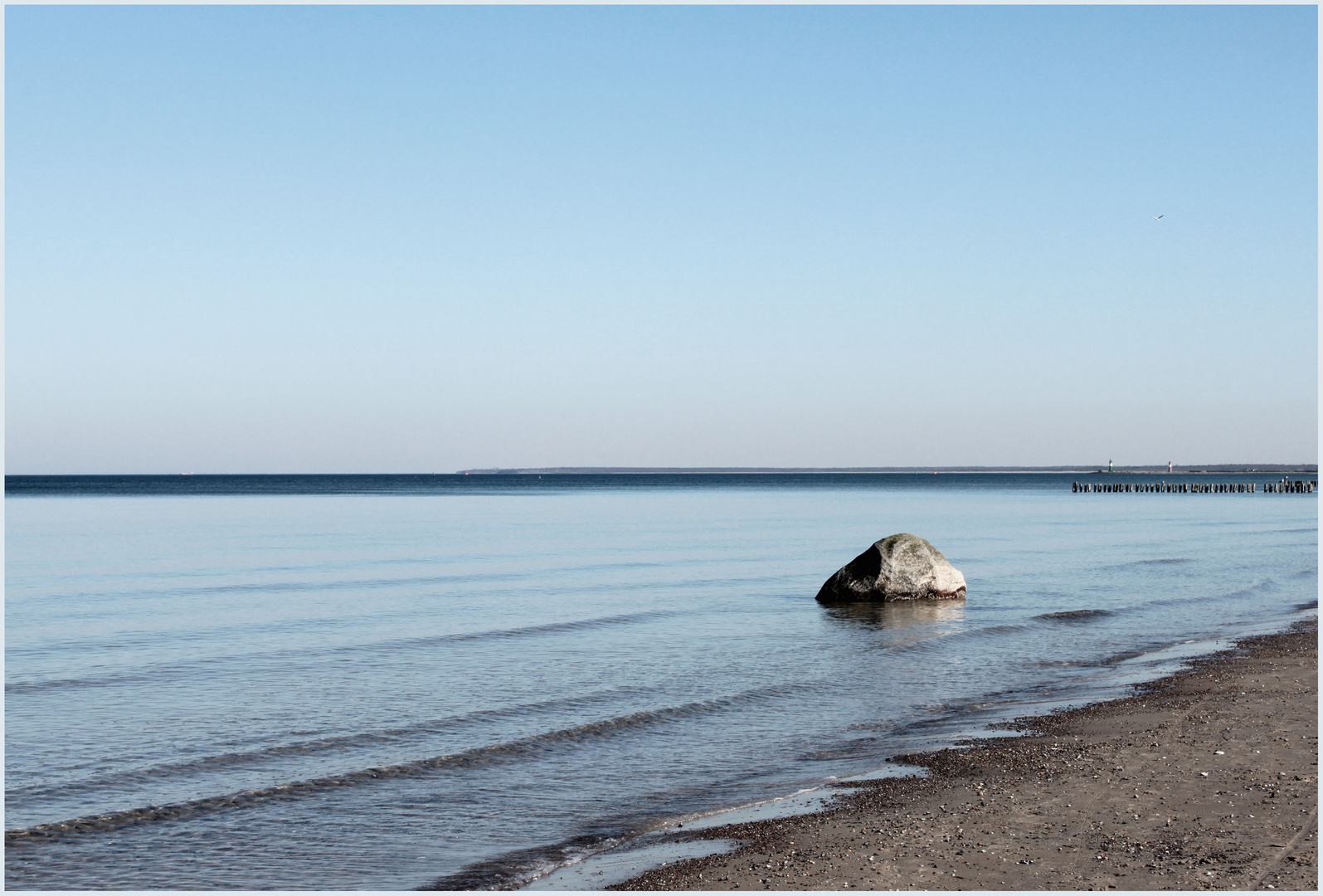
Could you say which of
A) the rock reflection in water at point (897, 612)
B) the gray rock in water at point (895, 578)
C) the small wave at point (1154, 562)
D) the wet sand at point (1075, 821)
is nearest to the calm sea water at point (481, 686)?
the rock reflection in water at point (897, 612)

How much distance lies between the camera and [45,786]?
35.7 ft

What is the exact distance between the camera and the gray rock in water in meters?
25.4

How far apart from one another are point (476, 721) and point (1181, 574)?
25960 millimetres

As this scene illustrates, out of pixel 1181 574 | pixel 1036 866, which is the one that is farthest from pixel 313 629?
pixel 1181 574

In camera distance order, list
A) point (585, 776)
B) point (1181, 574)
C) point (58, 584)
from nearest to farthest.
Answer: point (585, 776) → point (58, 584) → point (1181, 574)

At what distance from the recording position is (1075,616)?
23.8 m

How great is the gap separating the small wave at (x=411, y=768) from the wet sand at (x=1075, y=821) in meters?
3.34

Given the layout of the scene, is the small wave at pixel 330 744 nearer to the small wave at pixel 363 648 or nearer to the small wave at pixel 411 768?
the small wave at pixel 411 768

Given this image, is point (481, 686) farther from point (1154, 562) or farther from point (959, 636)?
point (1154, 562)

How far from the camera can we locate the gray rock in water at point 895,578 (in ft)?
83.4

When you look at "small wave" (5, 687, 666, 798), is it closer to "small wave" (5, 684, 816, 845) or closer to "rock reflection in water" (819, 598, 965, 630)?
"small wave" (5, 684, 816, 845)

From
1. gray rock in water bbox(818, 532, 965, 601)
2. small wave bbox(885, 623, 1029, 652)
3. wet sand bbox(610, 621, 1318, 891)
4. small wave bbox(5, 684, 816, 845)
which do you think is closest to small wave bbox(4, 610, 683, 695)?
gray rock in water bbox(818, 532, 965, 601)

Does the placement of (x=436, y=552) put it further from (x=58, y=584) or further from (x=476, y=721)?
(x=476, y=721)

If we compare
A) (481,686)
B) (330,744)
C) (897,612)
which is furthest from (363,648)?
(897,612)
